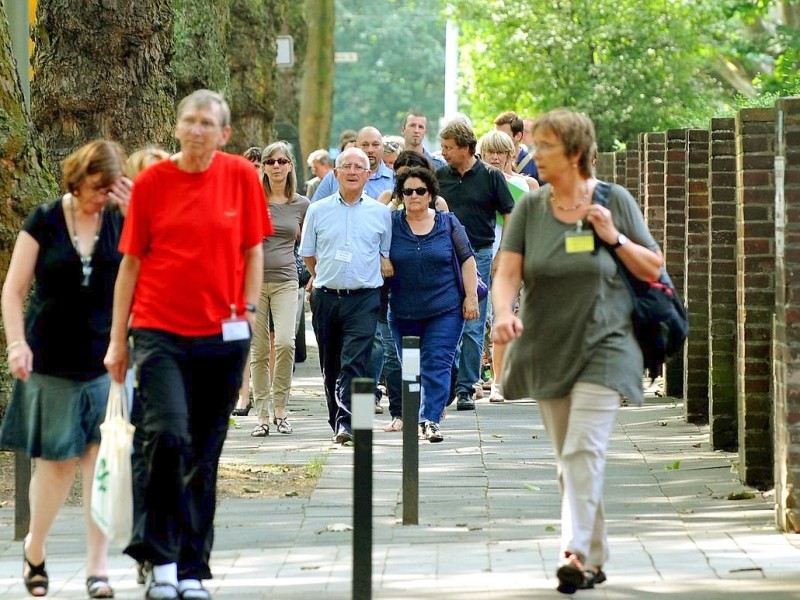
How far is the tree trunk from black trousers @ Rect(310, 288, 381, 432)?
20.8m

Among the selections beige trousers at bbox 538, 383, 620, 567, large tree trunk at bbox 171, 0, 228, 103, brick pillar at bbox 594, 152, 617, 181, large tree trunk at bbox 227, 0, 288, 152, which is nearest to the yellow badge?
beige trousers at bbox 538, 383, 620, 567

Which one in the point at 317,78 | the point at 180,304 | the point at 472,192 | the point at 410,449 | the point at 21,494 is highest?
the point at 317,78

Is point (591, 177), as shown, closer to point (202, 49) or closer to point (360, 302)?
point (360, 302)

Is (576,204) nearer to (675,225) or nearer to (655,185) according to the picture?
(675,225)

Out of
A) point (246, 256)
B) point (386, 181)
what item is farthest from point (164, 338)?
point (386, 181)

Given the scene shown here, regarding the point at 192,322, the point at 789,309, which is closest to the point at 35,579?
the point at 192,322

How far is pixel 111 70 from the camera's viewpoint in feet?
39.7

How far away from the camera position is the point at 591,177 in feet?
25.7

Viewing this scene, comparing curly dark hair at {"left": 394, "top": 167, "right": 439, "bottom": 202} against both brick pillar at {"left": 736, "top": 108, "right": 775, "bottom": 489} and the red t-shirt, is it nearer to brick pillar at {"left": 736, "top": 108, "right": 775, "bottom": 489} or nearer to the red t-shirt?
brick pillar at {"left": 736, "top": 108, "right": 775, "bottom": 489}

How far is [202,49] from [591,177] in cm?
1038

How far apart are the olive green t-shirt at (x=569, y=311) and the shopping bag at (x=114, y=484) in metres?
1.60

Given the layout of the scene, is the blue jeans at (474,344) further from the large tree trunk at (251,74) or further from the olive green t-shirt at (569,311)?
the large tree trunk at (251,74)

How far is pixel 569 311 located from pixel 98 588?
2.19 metres

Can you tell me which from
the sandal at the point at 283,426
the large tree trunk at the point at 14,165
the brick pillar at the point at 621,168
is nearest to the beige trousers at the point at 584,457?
the large tree trunk at the point at 14,165
